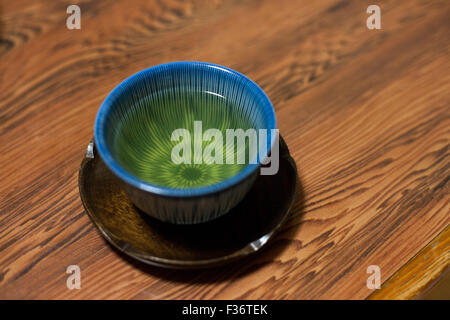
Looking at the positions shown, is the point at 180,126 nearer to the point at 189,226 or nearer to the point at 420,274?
the point at 189,226

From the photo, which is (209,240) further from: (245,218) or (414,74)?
(414,74)

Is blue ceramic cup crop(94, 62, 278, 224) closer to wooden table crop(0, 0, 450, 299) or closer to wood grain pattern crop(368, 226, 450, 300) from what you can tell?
wooden table crop(0, 0, 450, 299)

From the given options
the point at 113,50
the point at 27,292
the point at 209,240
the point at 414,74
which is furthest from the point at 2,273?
the point at 414,74

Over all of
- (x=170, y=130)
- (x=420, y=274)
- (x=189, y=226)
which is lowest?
(x=420, y=274)

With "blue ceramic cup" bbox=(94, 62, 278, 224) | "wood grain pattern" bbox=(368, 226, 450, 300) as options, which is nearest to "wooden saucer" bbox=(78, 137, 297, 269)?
"blue ceramic cup" bbox=(94, 62, 278, 224)

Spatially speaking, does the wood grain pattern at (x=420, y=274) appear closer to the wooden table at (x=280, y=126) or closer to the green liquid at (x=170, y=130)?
the wooden table at (x=280, y=126)

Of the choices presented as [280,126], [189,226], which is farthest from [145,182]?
[280,126]
